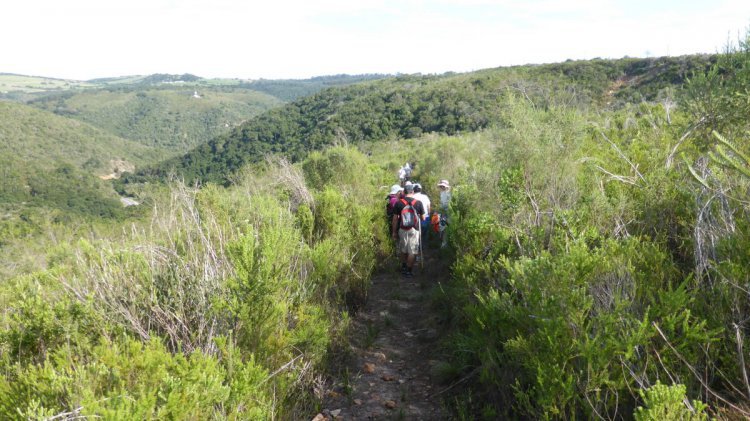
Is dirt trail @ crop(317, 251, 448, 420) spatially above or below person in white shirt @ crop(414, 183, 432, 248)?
below

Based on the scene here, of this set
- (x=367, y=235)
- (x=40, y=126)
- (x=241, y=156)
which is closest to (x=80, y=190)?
(x=241, y=156)

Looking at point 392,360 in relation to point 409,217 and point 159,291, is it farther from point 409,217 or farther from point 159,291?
point 409,217

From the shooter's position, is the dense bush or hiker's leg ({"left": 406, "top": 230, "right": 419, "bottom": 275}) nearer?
the dense bush

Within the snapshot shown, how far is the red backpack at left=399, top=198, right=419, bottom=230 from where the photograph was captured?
619cm

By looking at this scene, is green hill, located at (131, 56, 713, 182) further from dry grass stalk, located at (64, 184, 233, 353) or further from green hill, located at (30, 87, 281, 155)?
green hill, located at (30, 87, 281, 155)

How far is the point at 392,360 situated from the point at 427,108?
148ft

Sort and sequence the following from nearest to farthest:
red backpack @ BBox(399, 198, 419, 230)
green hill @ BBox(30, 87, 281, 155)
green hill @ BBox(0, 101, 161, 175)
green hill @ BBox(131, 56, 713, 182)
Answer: red backpack @ BBox(399, 198, 419, 230), green hill @ BBox(131, 56, 713, 182), green hill @ BBox(0, 101, 161, 175), green hill @ BBox(30, 87, 281, 155)

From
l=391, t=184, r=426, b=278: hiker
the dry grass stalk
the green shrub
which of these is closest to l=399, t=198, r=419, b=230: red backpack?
l=391, t=184, r=426, b=278: hiker

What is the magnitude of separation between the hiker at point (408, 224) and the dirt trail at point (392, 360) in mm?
405

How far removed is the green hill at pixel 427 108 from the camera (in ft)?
112

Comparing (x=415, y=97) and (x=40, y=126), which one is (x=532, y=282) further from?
(x=40, y=126)

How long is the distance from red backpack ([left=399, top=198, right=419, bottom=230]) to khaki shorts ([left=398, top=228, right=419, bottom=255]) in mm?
79

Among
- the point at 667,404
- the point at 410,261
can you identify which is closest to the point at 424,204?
the point at 410,261

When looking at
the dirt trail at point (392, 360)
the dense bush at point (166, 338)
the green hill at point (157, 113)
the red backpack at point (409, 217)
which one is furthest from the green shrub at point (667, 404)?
the green hill at point (157, 113)
